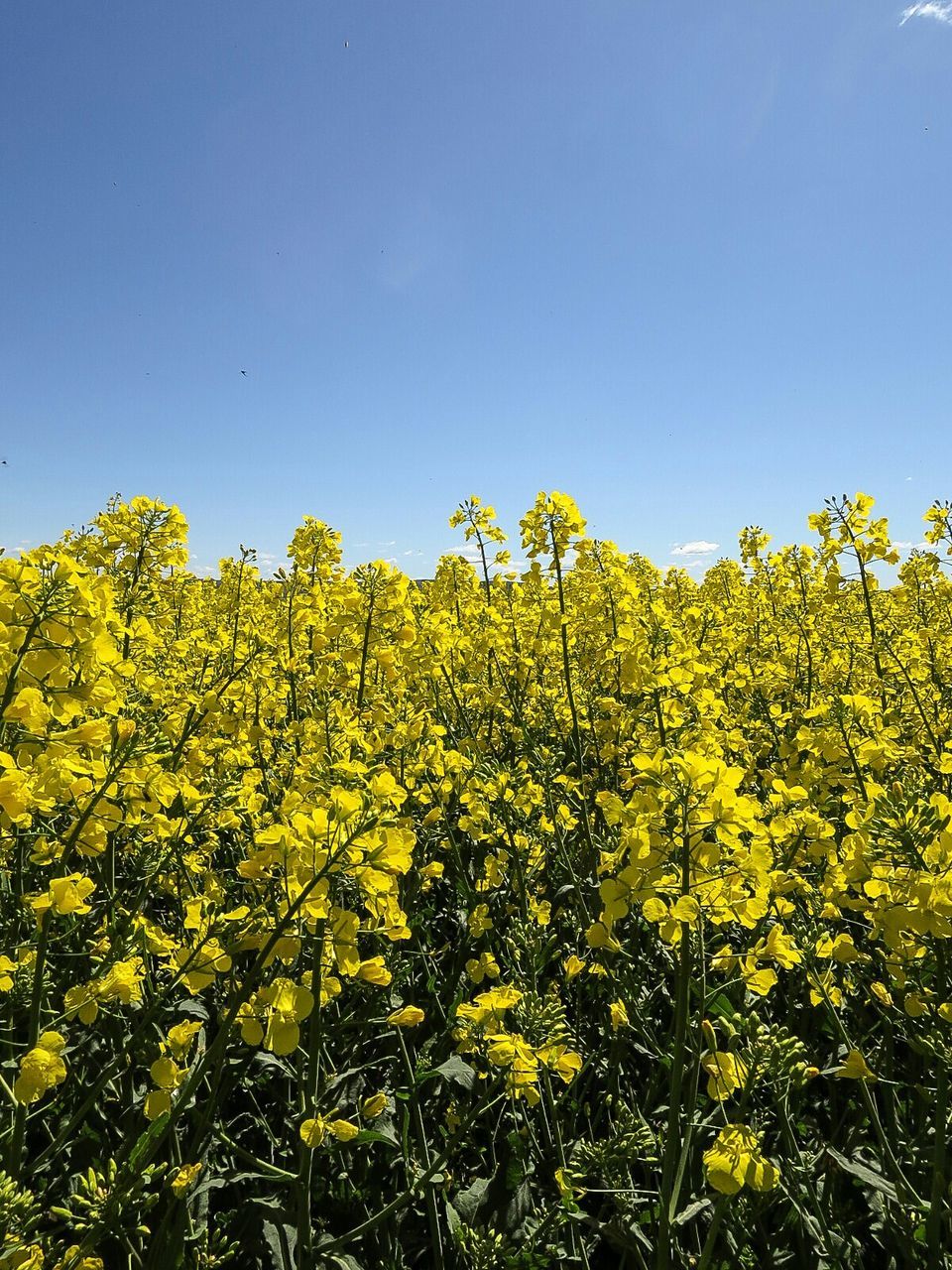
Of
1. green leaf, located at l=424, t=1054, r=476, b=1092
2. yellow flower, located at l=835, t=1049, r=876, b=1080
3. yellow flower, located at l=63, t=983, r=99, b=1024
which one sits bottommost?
green leaf, located at l=424, t=1054, r=476, b=1092

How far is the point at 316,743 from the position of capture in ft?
9.27

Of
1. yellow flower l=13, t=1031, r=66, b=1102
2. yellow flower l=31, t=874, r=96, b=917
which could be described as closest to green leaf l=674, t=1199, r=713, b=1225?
yellow flower l=13, t=1031, r=66, b=1102

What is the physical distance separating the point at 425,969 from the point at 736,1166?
2159 mm

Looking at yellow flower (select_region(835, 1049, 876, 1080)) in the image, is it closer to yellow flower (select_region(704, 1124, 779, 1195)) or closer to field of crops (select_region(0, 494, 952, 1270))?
field of crops (select_region(0, 494, 952, 1270))

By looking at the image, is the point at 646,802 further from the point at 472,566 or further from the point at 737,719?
the point at 472,566

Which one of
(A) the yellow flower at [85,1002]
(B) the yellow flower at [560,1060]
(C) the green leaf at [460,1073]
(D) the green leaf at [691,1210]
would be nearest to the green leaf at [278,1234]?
(C) the green leaf at [460,1073]

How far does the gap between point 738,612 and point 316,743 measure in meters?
5.26

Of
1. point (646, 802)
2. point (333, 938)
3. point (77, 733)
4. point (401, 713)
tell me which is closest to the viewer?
point (333, 938)

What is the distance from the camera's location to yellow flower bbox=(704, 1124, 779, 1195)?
131cm

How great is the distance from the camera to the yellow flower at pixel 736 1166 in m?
1.31

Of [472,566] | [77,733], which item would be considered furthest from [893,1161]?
[472,566]

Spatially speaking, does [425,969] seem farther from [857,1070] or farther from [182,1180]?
[857,1070]

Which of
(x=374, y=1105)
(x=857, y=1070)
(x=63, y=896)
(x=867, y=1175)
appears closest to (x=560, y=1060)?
(x=374, y=1105)

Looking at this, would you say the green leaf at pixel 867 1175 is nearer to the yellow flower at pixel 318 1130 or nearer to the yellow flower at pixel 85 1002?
the yellow flower at pixel 318 1130
